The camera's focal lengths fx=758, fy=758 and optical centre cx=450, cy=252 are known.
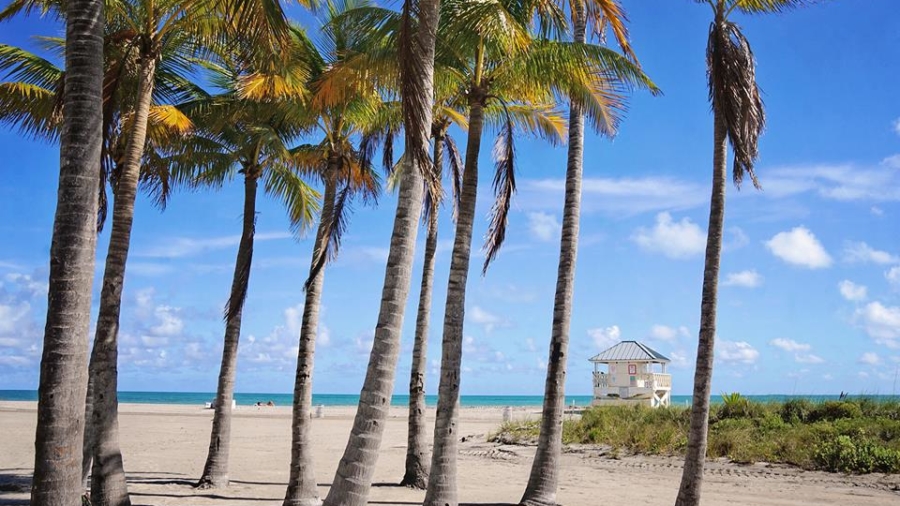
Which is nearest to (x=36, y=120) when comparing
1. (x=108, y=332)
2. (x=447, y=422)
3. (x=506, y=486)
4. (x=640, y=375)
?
(x=108, y=332)

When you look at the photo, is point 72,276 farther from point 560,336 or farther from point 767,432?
point 767,432

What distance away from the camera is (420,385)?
1410 centimetres

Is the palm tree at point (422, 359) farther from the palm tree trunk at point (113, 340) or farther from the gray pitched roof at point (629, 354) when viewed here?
the gray pitched roof at point (629, 354)

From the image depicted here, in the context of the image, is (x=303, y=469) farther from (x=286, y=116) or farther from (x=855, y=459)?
(x=855, y=459)

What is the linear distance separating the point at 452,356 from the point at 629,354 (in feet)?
82.4

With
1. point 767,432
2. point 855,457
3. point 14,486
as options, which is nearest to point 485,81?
point 14,486

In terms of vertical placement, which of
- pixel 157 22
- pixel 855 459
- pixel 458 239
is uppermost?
pixel 157 22

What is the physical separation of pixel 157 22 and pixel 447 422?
7420mm

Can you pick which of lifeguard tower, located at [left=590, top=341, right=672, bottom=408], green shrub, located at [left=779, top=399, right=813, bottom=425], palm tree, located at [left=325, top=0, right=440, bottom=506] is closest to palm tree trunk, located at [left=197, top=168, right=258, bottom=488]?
palm tree, located at [left=325, top=0, right=440, bottom=506]

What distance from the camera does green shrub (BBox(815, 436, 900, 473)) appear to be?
1585 centimetres

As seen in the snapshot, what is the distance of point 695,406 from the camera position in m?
10.1

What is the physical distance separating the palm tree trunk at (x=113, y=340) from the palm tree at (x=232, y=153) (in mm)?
2495

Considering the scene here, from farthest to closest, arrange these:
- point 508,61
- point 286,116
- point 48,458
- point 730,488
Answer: point 730,488 → point 286,116 → point 508,61 → point 48,458

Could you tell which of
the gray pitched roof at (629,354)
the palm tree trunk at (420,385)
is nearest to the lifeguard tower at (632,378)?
the gray pitched roof at (629,354)
